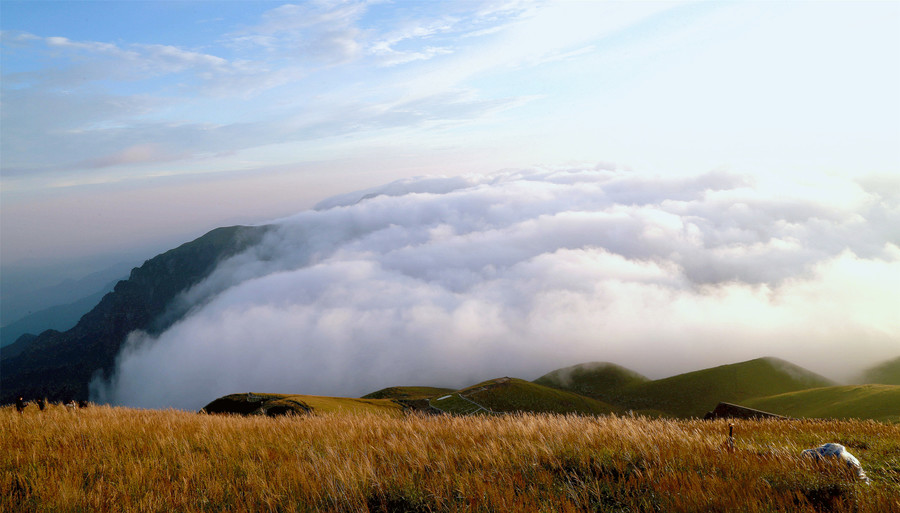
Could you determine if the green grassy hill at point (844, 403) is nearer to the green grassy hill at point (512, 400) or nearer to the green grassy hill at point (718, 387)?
the green grassy hill at point (512, 400)

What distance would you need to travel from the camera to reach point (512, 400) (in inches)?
3012

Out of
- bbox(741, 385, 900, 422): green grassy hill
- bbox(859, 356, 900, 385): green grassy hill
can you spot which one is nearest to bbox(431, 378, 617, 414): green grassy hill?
bbox(741, 385, 900, 422): green grassy hill

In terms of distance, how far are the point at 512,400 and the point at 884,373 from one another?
107 meters

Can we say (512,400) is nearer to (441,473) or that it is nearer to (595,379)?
(595,379)

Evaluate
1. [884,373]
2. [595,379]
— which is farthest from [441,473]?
[884,373]

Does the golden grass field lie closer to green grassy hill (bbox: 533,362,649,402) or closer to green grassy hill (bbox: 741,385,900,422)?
green grassy hill (bbox: 741,385,900,422)

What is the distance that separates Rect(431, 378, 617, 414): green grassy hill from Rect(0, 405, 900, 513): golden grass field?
6054 centimetres

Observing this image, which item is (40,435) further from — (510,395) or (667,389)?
(667,389)

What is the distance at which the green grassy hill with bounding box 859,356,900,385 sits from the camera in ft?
362

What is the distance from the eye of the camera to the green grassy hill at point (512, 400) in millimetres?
69938

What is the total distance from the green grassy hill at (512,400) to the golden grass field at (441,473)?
60.5 metres

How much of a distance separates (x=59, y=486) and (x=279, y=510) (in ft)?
8.40

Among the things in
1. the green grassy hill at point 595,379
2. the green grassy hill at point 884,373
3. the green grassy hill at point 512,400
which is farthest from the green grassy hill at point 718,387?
the green grassy hill at point 512,400

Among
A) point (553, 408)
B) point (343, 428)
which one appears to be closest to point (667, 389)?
point (553, 408)
